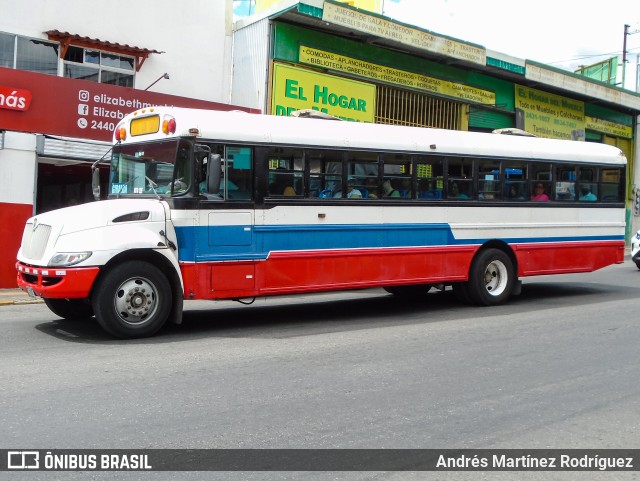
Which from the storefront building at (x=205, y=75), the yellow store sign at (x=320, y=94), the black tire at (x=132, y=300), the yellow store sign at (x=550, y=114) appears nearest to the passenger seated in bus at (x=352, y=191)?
the black tire at (x=132, y=300)

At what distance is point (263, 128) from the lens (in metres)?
9.11

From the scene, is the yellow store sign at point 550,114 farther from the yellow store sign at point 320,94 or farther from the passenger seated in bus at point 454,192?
the passenger seated in bus at point 454,192

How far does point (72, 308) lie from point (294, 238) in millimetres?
3072

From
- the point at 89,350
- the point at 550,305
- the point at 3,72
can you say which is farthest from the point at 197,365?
the point at 3,72

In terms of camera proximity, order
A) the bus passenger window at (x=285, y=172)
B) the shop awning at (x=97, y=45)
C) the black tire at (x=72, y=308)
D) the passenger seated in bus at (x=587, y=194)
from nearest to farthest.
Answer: the black tire at (x=72, y=308) → the bus passenger window at (x=285, y=172) → the passenger seated in bus at (x=587, y=194) → the shop awning at (x=97, y=45)

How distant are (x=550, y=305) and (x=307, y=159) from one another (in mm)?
5186

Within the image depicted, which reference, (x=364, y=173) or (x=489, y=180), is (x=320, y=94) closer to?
(x=489, y=180)

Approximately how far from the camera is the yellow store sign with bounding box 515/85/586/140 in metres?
25.1

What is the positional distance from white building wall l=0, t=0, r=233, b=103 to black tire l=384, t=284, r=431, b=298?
298 inches

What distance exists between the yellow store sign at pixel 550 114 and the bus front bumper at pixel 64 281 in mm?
20166

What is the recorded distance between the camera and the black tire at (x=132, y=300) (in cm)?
782

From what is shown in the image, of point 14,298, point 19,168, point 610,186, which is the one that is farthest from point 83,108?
point 610,186

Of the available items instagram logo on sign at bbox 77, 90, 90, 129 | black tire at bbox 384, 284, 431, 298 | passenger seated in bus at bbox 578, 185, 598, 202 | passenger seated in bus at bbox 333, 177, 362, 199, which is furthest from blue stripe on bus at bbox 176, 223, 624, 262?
instagram logo on sign at bbox 77, 90, 90, 129

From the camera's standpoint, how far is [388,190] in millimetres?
10266
